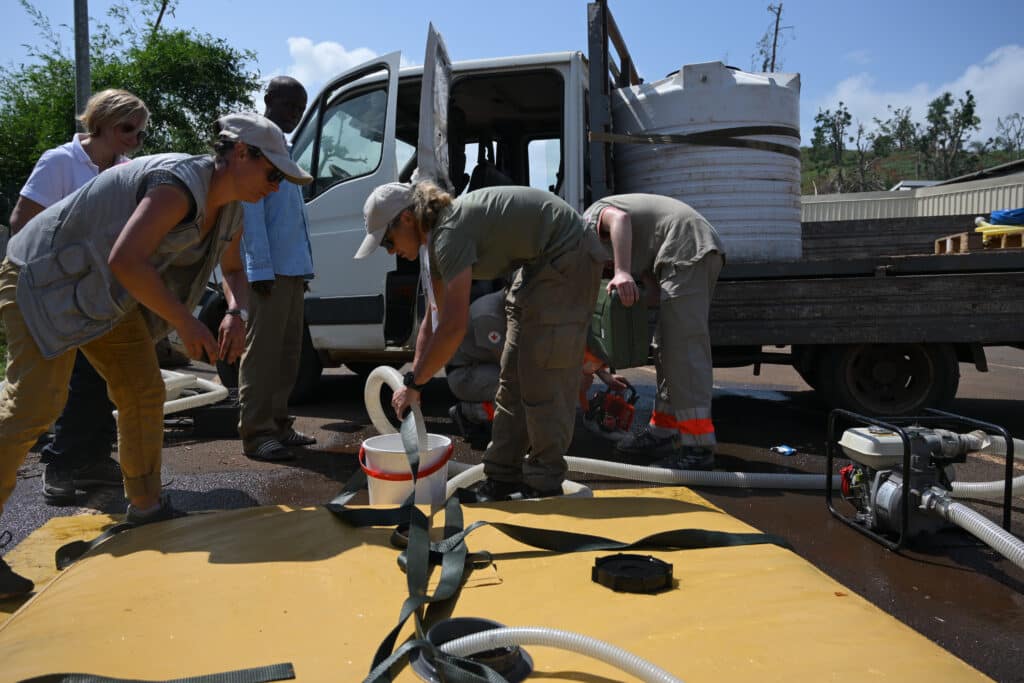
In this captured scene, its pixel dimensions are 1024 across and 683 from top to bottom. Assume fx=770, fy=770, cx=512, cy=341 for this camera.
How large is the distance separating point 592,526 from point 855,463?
1.23 metres

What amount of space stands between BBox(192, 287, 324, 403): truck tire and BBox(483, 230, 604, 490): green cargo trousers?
283 centimetres

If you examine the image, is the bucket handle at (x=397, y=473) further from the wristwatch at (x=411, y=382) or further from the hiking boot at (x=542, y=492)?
the hiking boot at (x=542, y=492)

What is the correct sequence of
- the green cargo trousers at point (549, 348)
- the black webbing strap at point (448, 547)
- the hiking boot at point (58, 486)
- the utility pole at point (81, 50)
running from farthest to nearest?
1. the utility pole at point (81, 50)
2. the hiking boot at point (58, 486)
3. the green cargo trousers at point (549, 348)
4. the black webbing strap at point (448, 547)

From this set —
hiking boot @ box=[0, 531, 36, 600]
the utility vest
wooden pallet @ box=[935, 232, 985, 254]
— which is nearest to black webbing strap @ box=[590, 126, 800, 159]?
wooden pallet @ box=[935, 232, 985, 254]

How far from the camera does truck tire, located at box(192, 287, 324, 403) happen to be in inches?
221

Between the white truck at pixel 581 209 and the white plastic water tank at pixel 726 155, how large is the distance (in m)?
0.24

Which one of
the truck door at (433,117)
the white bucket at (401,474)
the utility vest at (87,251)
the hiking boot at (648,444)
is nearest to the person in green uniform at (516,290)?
the white bucket at (401,474)

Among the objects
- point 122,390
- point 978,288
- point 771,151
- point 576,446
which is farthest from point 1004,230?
point 122,390

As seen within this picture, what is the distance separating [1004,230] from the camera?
4664mm

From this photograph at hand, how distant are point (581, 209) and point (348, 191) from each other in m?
1.59

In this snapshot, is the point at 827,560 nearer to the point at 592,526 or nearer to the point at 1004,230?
the point at 592,526

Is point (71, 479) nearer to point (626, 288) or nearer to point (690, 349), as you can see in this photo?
point (626, 288)

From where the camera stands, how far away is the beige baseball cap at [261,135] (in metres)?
2.48

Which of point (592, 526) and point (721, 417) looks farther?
point (721, 417)
